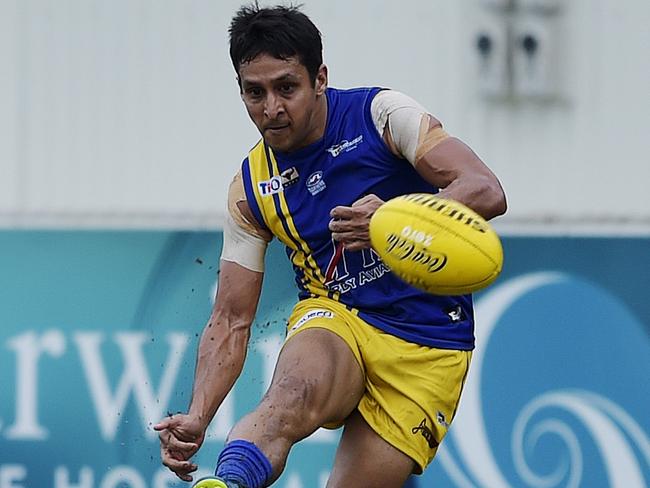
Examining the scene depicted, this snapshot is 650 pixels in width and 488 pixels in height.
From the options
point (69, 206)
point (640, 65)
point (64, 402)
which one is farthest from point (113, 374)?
point (640, 65)

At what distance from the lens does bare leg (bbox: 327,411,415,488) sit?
17.1 ft

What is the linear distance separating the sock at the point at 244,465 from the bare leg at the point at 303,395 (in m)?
0.03

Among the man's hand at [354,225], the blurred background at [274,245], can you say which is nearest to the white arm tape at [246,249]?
the man's hand at [354,225]

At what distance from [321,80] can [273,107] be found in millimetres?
289

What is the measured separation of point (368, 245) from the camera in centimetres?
458

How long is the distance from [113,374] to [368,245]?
285cm

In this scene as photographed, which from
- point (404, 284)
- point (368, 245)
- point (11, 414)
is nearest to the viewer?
point (368, 245)

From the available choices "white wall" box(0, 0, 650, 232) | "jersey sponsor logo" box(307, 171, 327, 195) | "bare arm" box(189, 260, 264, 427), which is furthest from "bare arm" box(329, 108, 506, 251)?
"white wall" box(0, 0, 650, 232)

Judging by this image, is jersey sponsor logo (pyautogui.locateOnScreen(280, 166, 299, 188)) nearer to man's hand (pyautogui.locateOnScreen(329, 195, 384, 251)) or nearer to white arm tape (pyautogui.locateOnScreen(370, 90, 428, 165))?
white arm tape (pyautogui.locateOnScreen(370, 90, 428, 165))

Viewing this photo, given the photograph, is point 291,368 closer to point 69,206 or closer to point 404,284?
point 404,284

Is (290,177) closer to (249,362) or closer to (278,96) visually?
(278,96)

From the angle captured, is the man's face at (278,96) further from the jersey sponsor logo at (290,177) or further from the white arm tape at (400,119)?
the white arm tape at (400,119)

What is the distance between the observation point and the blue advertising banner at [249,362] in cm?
713

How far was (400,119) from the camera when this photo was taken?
5020 millimetres
